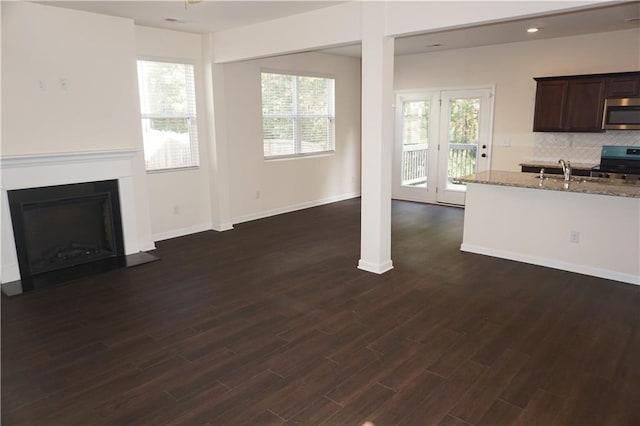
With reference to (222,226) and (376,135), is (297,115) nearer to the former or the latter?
(222,226)

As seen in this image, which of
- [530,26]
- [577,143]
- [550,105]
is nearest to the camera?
[530,26]

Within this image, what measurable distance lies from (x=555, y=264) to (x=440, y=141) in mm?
3633

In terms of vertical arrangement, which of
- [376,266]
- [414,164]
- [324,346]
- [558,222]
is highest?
[414,164]

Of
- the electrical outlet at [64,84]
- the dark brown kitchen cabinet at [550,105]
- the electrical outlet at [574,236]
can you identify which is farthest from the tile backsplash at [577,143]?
the electrical outlet at [64,84]

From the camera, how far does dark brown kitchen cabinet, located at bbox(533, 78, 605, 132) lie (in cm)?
587

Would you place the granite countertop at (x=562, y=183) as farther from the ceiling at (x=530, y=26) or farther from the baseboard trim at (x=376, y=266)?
the ceiling at (x=530, y=26)

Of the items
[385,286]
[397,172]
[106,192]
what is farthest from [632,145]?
[106,192]

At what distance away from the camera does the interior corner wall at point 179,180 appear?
551 cm

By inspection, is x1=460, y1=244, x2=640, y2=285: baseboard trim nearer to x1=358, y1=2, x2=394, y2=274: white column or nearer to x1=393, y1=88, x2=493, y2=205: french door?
x1=358, y1=2, x2=394, y2=274: white column

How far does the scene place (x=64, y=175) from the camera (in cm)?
465

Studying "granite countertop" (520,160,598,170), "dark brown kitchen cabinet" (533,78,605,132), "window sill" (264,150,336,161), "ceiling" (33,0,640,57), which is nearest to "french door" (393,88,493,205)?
"granite countertop" (520,160,598,170)

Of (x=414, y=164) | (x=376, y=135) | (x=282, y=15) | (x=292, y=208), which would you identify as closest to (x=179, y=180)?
(x=292, y=208)

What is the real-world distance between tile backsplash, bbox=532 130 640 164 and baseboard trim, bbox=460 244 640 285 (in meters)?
2.41

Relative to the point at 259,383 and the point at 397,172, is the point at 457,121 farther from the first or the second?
the point at 259,383
